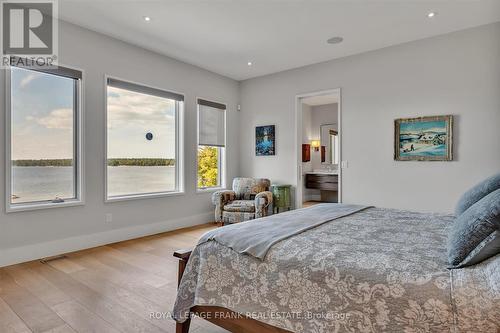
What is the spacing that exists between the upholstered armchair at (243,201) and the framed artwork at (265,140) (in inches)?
26.0

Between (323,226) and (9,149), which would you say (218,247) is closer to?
(323,226)

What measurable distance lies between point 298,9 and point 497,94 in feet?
8.80

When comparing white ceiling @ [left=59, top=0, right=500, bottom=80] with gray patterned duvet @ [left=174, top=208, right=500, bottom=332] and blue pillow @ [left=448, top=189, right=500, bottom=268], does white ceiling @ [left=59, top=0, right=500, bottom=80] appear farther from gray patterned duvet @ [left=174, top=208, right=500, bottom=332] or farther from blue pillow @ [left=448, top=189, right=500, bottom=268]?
blue pillow @ [left=448, top=189, right=500, bottom=268]

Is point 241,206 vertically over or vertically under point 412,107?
under

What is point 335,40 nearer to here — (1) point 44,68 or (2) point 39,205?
(1) point 44,68

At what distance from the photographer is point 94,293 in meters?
2.51

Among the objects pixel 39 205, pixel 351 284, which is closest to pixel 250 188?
pixel 39 205

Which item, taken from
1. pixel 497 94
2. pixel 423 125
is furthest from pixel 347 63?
pixel 497 94

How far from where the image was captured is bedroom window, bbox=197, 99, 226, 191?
541 cm

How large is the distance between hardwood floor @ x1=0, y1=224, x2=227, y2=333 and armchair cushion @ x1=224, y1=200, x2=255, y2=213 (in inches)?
53.7

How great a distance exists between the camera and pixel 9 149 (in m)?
3.21

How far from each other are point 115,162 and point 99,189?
18.7 inches

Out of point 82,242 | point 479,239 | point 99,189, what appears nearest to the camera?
point 479,239

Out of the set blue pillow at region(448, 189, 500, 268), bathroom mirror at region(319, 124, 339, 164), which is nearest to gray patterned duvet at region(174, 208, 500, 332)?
blue pillow at region(448, 189, 500, 268)
